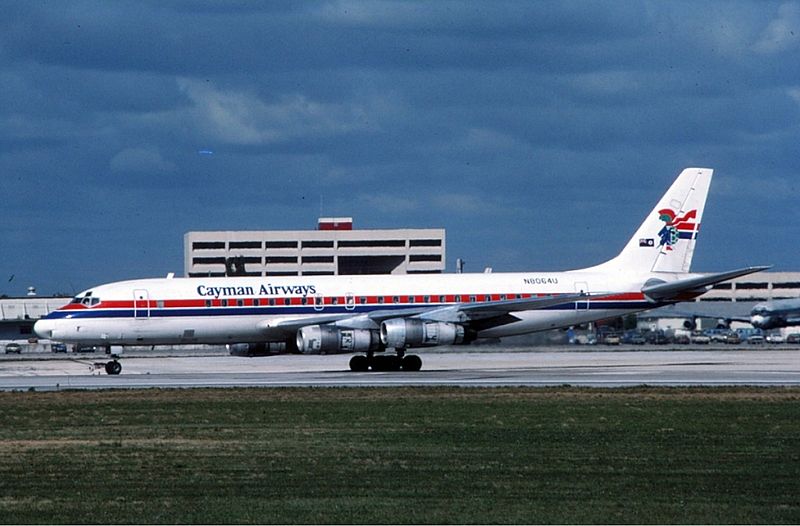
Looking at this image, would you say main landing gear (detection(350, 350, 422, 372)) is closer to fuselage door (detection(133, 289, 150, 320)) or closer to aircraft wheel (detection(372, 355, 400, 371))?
aircraft wheel (detection(372, 355, 400, 371))

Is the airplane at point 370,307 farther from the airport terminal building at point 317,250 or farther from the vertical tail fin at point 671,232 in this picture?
the airport terminal building at point 317,250

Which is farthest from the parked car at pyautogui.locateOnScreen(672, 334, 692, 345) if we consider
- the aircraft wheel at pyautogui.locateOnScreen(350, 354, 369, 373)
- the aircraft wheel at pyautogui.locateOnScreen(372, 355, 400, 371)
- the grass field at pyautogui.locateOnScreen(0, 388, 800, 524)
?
the grass field at pyautogui.locateOnScreen(0, 388, 800, 524)

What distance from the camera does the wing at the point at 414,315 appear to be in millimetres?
46188

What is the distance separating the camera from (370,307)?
48.8 meters

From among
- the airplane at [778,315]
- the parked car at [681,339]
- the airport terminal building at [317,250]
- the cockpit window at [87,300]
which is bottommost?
the parked car at [681,339]

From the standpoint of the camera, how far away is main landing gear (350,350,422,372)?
4725cm

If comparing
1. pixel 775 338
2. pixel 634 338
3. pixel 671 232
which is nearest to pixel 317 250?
pixel 634 338

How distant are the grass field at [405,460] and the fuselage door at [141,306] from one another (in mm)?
14305

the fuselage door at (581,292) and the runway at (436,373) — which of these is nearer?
the runway at (436,373)

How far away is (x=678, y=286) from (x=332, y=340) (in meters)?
15.7

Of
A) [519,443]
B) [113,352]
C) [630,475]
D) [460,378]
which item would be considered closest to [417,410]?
[519,443]

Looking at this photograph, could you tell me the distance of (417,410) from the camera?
1132 inches

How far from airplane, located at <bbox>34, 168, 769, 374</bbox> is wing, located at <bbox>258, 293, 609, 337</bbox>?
0.16 ft

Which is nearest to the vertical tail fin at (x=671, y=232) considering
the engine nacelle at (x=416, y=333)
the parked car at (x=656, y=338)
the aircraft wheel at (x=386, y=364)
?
the engine nacelle at (x=416, y=333)
